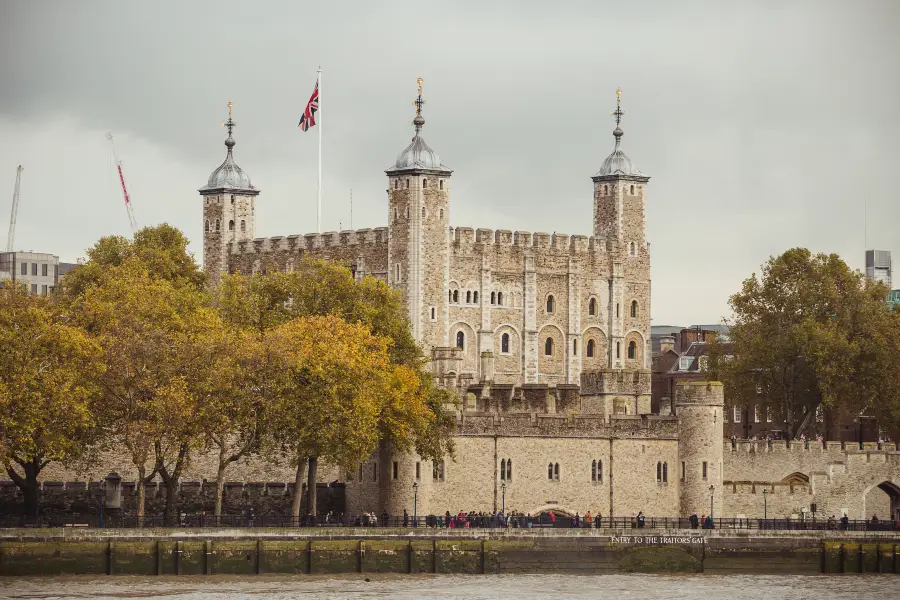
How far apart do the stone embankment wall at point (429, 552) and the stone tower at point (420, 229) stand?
4143 centimetres

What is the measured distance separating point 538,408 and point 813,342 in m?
18.3

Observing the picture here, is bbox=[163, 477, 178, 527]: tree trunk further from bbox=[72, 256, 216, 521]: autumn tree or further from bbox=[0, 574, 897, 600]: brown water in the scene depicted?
bbox=[0, 574, 897, 600]: brown water

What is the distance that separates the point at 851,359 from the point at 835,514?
43.3 feet

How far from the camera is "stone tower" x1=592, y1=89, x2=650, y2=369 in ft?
436

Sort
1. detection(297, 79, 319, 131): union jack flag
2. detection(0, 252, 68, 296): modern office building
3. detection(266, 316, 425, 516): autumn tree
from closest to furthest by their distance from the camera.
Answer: detection(266, 316, 425, 516): autumn tree
detection(297, 79, 319, 131): union jack flag
detection(0, 252, 68, 296): modern office building

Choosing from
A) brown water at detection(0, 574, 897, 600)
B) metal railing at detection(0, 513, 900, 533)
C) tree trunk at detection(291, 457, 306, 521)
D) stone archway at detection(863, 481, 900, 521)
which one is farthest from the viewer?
stone archway at detection(863, 481, 900, 521)

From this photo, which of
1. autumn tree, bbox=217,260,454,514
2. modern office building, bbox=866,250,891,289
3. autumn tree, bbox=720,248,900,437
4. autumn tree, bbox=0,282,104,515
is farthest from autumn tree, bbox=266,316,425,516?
modern office building, bbox=866,250,891,289

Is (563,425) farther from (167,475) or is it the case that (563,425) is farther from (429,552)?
(167,475)

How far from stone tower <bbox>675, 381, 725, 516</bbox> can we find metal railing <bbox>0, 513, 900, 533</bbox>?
7.72ft

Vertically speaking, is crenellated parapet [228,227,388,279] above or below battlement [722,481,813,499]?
above

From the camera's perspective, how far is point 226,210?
133 m

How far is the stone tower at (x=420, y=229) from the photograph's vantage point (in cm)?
12275

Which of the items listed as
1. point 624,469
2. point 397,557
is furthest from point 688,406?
point 397,557

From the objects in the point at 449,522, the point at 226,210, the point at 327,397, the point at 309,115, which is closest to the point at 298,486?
the point at 327,397
